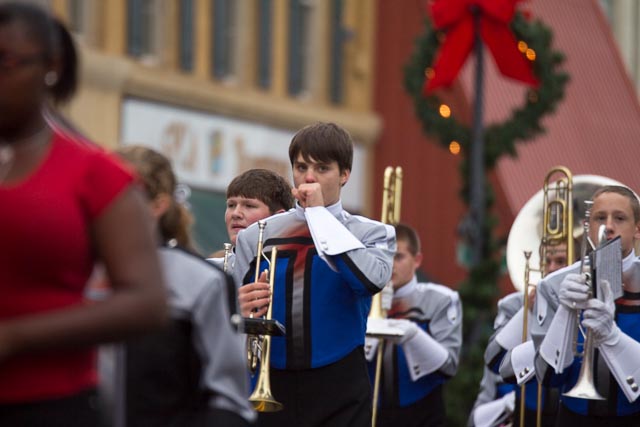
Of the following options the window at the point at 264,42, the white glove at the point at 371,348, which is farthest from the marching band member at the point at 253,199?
the window at the point at 264,42

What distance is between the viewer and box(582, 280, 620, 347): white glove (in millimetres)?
7656

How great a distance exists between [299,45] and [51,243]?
88.2 ft

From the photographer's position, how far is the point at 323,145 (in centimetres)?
718

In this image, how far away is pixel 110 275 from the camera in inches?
147

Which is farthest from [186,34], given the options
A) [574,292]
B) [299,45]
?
[574,292]

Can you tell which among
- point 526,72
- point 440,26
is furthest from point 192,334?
point 526,72

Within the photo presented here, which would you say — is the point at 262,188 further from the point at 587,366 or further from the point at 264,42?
the point at 264,42

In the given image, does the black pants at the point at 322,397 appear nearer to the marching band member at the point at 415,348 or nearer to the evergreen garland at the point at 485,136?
the marching band member at the point at 415,348

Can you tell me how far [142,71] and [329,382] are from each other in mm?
19691

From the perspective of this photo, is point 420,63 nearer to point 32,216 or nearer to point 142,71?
point 142,71

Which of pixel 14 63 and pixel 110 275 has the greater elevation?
pixel 14 63

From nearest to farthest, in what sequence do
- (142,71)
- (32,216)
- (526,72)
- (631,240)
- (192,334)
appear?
(32,216), (192,334), (631,240), (526,72), (142,71)

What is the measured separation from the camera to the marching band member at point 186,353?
15.7 feet

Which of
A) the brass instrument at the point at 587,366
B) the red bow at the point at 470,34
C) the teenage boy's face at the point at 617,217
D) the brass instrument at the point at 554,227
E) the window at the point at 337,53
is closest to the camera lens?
→ the brass instrument at the point at 587,366
